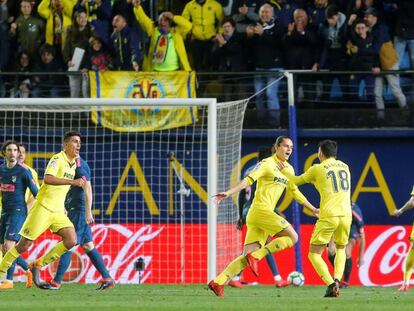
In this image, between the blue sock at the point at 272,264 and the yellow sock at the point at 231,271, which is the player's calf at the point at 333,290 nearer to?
the yellow sock at the point at 231,271

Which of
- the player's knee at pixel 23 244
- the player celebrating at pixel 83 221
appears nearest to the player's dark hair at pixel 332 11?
the player celebrating at pixel 83 221

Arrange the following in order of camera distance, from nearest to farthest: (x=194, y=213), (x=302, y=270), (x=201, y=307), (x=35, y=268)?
1. (x=201, y=307)
2. (x=35, y=268)
3. (x=302, y=270)
4. (x=194, y=213)

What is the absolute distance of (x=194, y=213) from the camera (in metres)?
21.8

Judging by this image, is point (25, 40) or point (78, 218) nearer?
point (78, 218)

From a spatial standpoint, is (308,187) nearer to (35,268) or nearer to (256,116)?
(256,116)

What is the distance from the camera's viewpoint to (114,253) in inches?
814

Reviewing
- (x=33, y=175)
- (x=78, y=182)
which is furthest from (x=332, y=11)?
(x=78, y=182)

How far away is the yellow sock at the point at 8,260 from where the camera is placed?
54.3ft

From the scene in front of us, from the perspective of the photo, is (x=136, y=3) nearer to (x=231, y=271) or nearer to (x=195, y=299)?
(x=231, y=271)

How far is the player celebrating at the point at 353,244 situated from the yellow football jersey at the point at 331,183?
3202 mm

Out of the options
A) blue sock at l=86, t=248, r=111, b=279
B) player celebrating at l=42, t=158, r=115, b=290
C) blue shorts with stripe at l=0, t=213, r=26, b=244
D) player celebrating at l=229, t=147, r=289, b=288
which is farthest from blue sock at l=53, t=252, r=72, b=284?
player celebrating at l=229, t=147, r=289, b=288

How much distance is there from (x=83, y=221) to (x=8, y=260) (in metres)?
1.44

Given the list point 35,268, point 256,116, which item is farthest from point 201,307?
point 256,116

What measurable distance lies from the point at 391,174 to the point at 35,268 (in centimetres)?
719
